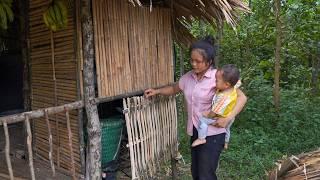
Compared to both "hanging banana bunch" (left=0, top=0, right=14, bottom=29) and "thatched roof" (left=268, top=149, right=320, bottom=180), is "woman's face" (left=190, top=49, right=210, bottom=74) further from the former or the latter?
"hanging banana bunch" (left=0, top=0, right=14, bottom=29)

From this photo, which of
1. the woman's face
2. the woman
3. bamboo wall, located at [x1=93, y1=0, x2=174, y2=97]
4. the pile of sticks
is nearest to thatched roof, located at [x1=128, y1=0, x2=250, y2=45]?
bamboo wall, located at [x1=93, y1=0, x2=174, y2=97]

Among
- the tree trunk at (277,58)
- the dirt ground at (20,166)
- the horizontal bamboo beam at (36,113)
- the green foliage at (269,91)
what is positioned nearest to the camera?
the horizontal bamboo beam at (36,113)

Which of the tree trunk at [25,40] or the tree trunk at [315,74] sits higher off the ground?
the tree trunk at [25,40]

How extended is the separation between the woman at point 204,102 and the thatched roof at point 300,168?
23.9 inches

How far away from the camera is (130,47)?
411 cm

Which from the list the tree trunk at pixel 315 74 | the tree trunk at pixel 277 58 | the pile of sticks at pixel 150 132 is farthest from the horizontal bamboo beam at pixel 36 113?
the tree trunk at pixel 315 74

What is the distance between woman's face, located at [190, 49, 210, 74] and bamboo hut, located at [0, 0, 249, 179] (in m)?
0.59

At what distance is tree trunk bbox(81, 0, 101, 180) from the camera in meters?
3.54

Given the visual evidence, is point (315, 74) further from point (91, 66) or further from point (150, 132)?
point (91, 66)

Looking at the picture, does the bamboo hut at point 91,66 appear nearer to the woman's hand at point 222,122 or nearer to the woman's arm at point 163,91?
the woman's arm at point 163,91

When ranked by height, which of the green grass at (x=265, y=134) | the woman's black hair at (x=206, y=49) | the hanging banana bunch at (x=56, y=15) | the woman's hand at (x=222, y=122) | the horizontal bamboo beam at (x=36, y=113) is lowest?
the green grass at (x=265, y=134)

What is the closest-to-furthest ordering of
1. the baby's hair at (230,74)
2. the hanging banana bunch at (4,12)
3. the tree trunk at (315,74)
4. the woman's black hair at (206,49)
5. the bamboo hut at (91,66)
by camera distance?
the hanging banana bunch at (4,12) < the baby's hair at (230,74) < the woman's black hair at (206,49) < the bamboo hut at (91,66) < the tree trunk at (315,74)

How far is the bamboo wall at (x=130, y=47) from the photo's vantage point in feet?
12.3

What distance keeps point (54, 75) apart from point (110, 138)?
91 cm
